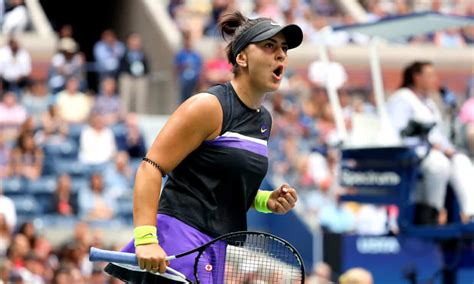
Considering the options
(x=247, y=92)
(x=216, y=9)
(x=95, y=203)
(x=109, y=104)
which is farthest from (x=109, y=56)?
(x=247, y=92)

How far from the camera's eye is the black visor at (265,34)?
4.87 metres

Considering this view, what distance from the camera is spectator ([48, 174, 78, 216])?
1323 cm

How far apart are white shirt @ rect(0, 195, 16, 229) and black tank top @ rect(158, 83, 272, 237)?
299 inches

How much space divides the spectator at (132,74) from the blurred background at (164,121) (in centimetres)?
2

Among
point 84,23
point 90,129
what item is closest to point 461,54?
point 84,23

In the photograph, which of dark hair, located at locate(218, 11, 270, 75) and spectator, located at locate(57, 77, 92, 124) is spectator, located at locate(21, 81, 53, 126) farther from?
dark hair, located at locate(218, 11, 270, 75)

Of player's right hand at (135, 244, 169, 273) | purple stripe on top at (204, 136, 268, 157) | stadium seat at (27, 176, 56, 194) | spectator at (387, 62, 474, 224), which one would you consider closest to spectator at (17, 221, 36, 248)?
stadium seat at (27, 176, 56, 194)

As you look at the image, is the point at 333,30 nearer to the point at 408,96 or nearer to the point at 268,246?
the point at 408,96

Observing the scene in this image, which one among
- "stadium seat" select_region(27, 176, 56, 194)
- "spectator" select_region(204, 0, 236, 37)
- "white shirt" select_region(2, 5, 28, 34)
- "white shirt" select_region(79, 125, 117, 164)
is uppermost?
"spectator" select_region(204, 0, 236, 37)

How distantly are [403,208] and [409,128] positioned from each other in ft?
2.28

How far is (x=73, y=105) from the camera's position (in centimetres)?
1512

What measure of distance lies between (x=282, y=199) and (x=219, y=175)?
0.38 metres

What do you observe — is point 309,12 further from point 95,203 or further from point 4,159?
point 4,159

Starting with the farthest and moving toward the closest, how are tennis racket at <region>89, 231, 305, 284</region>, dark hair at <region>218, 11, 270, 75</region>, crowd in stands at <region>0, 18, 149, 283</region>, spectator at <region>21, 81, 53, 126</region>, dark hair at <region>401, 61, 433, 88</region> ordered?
spectator at <region>21, 81, 53, 126</region> → crowd in stands at <region>0, 18, 149, 283</region> → dark hair at <region>401, 61, 433, 88</region> → dark hair at <region>218, 11, 270, 75</region> → tennis racket at <region>89, 231, 305, 284</region>
